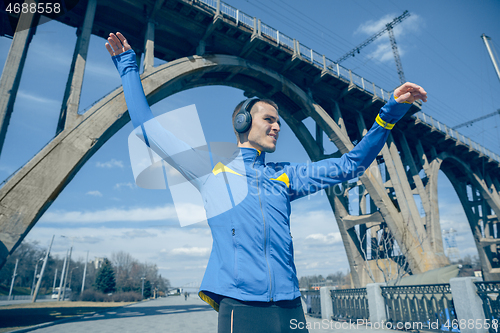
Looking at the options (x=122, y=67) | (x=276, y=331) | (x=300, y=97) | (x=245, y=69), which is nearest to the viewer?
(x=276, y=331)

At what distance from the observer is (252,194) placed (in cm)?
131

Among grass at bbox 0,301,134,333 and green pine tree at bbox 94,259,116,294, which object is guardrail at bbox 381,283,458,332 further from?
green pine tree at bbox 94,259,116,294

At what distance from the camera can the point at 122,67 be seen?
4.62ft

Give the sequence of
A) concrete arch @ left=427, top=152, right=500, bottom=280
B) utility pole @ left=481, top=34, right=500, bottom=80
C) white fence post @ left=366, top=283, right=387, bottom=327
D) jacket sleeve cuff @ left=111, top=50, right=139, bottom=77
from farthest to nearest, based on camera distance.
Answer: concrete arch @ left=427, top=152, right=500, bottom=280
utility pole @ left=481, top=34, right=500, bottom=80
white fence post @ left=366, top=283, right=387, bottom=327
jacket sleeve cuff @ left=111, top=50, right=139, bottom=77

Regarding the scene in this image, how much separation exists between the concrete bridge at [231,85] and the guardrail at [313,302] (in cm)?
493

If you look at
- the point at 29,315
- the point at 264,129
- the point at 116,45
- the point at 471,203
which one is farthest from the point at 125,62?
the point at 471,203

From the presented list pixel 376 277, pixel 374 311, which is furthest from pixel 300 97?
pixel 376 277

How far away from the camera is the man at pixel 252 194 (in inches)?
43.8

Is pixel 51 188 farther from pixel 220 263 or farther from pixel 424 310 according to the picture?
pixel 424 310

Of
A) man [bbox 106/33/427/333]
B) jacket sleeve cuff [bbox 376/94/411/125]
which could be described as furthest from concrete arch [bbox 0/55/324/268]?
jacket sleeve cuff [bbox 376/94/411/125]

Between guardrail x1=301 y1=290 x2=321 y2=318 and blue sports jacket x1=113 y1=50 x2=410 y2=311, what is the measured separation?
13597 millimetres

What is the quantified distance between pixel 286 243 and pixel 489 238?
3847 centimetres

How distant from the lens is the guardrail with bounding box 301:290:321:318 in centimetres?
1326

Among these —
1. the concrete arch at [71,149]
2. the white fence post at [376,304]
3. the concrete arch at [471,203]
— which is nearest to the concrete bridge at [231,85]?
the concrete arch at [71,149]
